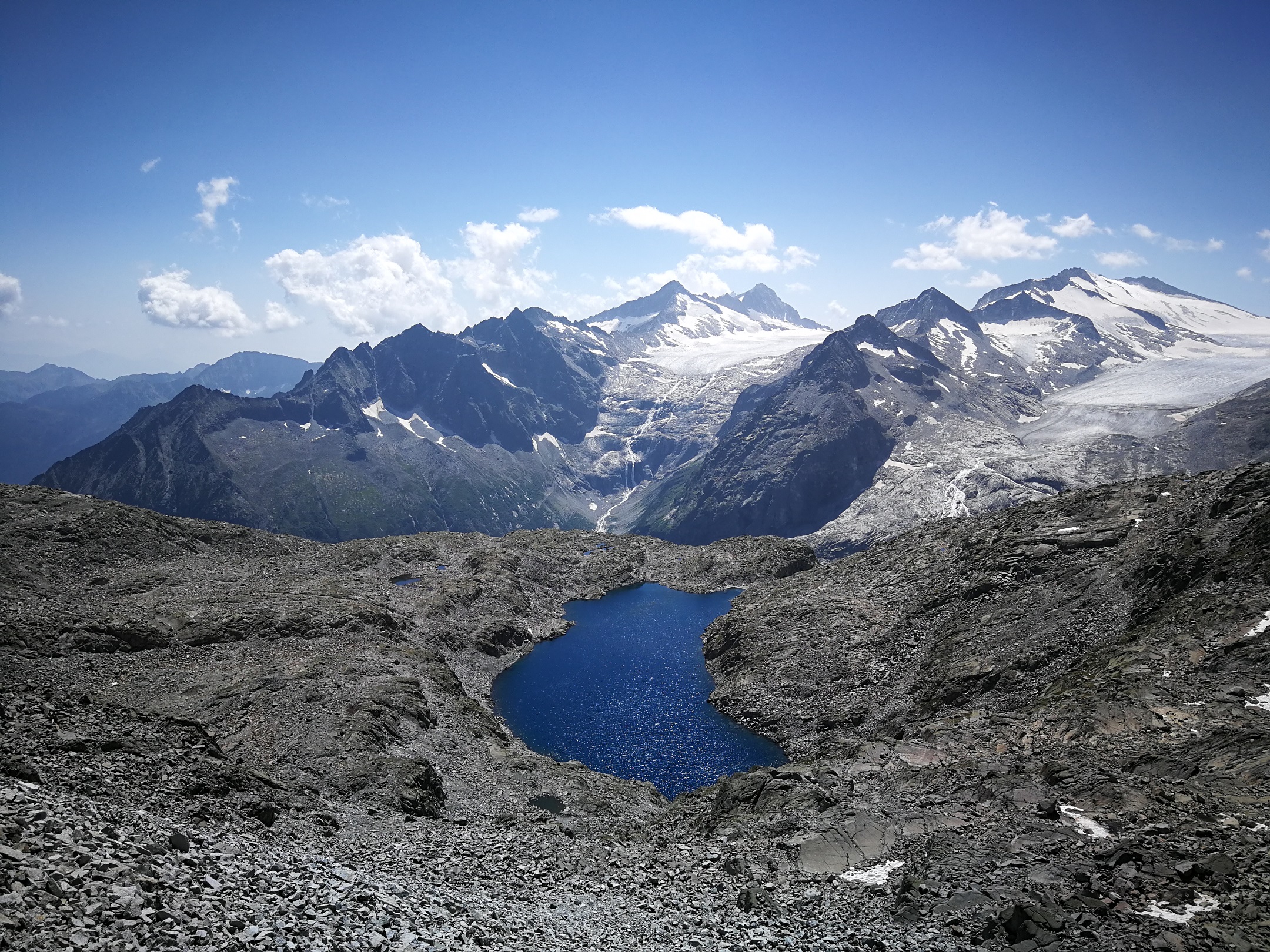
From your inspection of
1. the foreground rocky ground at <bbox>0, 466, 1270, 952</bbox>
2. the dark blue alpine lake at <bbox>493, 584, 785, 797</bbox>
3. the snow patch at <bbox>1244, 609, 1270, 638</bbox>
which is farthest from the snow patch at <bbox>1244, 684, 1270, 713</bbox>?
the dark blue alpine lake at <bbox>493, 584, 785, 797</bbox>

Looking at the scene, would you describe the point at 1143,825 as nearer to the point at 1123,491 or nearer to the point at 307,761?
the point at 307,761

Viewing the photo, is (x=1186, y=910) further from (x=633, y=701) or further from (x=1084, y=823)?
(x=633, y=701)

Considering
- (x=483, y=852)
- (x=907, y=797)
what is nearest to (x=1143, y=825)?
(x=907, y=797)

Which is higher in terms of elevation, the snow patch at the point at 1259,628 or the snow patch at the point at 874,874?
the snow patch at the point at 1259,628

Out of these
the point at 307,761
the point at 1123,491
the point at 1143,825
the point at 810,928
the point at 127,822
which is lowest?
the point at 307,761

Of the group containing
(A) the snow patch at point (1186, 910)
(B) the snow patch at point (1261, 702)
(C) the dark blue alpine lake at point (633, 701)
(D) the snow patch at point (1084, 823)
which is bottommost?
(C) the dark blue alpine lake at point (633, 701)

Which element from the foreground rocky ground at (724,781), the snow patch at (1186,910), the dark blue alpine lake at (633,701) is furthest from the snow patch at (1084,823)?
the dark blue alpine lake at (633,701)

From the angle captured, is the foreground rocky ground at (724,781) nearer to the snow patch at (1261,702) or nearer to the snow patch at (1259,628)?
the snow patch at (1259,628)
